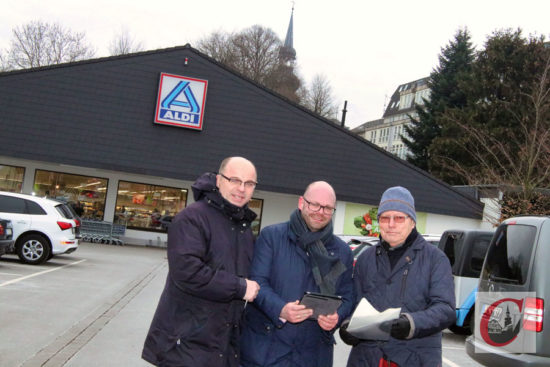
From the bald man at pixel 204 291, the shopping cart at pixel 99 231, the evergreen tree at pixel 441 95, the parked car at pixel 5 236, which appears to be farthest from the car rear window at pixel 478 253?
the evergreen tree at pixel 441 95

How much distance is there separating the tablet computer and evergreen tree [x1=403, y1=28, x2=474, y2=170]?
140 feet

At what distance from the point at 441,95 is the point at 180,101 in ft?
88.6

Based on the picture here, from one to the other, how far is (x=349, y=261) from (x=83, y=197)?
25086 mm

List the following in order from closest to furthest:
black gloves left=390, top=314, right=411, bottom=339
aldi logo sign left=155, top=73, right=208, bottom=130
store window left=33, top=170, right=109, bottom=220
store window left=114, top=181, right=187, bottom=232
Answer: black gloves left=390, top=314, right=411, bottom=339 → aldi logo sign left=155, top=73, right=208, bottom=130 → store window left=33, top=170, right=109, bottom=220 → store window left=114, top=181, right=187, bottom=232

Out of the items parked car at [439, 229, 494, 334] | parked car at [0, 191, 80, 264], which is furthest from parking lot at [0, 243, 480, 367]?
parked car at [439, 229, 494, 334]

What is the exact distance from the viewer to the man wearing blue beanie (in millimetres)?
3377

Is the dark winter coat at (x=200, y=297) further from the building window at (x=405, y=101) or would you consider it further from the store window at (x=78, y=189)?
the building window at (x=405, y=101)

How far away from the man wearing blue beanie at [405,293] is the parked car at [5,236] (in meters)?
11.6

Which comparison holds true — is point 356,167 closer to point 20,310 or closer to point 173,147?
point 173,147

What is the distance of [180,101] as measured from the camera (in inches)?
1011

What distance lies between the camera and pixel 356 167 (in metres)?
26.8

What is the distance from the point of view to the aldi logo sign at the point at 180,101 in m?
25.4

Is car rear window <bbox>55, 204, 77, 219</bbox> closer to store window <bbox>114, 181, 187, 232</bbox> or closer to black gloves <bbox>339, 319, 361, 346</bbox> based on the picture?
store window <bbox>114, 181, 187, 232</bbox>

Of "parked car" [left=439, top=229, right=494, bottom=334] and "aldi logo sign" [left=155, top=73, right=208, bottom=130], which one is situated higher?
"aldi logo sign" [left=155, top=73, right=208, bottom=130]
